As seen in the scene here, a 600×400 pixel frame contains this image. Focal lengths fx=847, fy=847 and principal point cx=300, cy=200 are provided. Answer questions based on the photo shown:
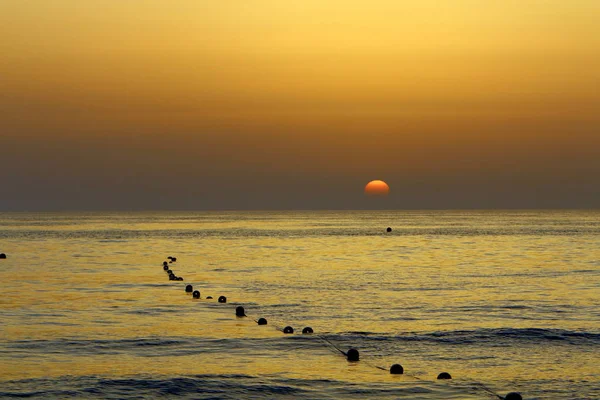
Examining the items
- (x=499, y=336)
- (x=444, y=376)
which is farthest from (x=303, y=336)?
(x=444, y=376)

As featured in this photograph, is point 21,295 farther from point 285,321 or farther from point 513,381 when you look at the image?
point 513,381

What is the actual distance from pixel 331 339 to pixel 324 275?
3001 centimetres

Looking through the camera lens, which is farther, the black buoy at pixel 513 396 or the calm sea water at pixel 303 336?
the calm sea water at pixel 303 336

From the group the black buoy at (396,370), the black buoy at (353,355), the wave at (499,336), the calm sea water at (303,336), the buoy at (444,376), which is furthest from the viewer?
the wave at (499,336)

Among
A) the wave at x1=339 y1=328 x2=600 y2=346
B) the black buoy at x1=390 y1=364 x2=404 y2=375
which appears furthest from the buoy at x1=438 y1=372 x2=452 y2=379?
the wave at x1=339 y1=328 x2=600 y2=346

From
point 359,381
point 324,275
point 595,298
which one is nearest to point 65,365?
point 359,381

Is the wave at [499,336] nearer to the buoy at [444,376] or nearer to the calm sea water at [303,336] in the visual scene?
the calm sea water at [303,336]

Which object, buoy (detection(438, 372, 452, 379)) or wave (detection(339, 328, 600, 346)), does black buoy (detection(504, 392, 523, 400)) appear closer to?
buoy (detection(438, 372, 452, 379))

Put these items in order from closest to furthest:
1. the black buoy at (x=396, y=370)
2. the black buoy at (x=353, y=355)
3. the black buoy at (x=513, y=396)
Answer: the black buoy at (x=513, y=396)
the black buoy at (x=396, y=370)
the black buoy at (x=353, y=355)

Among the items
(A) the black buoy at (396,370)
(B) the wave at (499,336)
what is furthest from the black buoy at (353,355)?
(B) the wave at (499,336)

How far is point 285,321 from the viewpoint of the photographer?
3766 centimetres

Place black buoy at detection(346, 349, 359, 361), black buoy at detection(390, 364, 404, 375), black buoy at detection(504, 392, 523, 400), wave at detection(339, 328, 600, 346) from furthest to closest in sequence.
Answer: wave at detection(339, 328, 600, 346) → black buoy at detection(346, 349, 359, 361) → black buoy at detection(390, 364, 404, 375) → black buoy at detection(504, 392, 523, 400)

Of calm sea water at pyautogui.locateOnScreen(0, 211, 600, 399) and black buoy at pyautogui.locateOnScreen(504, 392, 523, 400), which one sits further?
calm sea water at pyautogui.locateOnScreen(0, 211, 600, 399)

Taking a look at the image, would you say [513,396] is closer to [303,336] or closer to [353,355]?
[353,355]
